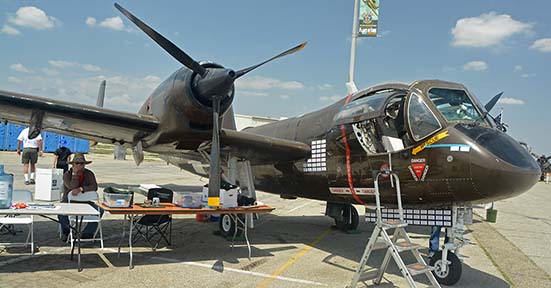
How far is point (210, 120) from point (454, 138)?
4.38 meters

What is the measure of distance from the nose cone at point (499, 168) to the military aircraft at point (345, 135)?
1 cm

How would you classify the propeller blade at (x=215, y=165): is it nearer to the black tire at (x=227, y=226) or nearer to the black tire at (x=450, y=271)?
the black tire at (x=227, y=226)

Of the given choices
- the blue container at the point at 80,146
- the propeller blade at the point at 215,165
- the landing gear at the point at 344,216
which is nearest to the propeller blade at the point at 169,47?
the propeller blade at the point at 215,165

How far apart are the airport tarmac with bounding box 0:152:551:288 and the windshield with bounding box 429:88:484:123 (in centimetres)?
269

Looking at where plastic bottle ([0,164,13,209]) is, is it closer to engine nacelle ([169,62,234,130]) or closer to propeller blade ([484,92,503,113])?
engine nacelle ([169,62,234,130])

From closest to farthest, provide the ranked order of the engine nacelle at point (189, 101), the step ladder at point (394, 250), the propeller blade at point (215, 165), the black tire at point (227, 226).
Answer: the step ladder at point (394, 250) < the propeller blade at point (215, 165) < the engine nacelle at point (189, 101) < the black tire at point (227, 226)

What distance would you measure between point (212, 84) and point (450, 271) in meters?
5.06

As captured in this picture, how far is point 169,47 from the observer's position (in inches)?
300

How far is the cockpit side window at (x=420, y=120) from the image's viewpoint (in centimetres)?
640

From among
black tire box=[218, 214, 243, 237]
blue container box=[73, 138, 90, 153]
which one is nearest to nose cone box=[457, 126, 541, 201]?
black tire box=[218, 214, 243, 237]

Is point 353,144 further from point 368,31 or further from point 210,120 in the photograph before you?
point 368,31

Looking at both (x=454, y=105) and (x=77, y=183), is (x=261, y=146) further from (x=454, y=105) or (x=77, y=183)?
(x=454, y=105)

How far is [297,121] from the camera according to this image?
998 cm

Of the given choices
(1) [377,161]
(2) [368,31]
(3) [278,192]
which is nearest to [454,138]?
(1) [377,161]
